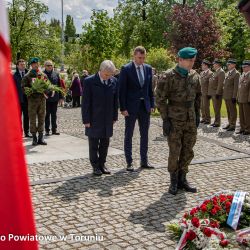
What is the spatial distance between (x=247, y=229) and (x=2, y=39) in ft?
13.2

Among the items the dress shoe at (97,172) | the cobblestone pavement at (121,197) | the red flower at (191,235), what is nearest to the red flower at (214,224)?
the red flower at (191,235)

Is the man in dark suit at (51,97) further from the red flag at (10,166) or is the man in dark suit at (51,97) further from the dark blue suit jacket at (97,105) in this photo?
the red flag at (10,166)

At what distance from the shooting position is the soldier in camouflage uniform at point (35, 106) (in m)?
10.1

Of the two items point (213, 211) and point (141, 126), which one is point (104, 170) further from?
point (213, 211)

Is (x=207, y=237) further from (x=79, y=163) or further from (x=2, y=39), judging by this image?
(x=79, y=163)

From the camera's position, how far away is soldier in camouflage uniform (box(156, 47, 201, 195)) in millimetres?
6047

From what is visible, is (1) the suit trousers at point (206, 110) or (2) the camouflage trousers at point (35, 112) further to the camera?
(1) the suit trousers at point (206, 110)

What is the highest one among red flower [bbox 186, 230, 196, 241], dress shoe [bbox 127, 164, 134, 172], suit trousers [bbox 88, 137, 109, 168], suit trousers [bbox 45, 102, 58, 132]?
suit trousers [bbox 45, 102, 58, 132]

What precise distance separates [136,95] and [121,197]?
2.13 m

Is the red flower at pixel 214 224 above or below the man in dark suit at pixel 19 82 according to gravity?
below

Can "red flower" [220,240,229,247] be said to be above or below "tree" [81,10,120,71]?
below

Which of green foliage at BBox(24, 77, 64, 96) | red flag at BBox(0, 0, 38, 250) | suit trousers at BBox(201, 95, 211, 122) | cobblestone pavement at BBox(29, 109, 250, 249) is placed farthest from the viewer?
suit trousers at BBox(201, 95, 211, 122)

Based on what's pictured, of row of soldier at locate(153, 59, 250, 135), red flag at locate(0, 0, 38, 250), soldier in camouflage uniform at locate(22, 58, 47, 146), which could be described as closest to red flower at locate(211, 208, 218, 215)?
red flag at locate(0, 0, 38, 250)

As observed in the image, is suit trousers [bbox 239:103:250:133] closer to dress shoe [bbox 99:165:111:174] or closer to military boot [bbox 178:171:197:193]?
dress shoe [bbox 99:165:111:174]
